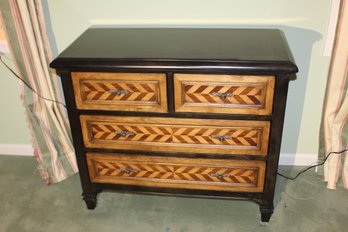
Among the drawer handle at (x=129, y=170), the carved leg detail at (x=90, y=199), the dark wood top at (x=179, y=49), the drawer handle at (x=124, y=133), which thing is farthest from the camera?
the carved leg detail at (x=90, y=199)

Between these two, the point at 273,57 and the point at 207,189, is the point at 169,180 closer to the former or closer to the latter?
the point at 207,189

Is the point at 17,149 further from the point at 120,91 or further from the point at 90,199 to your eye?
the point at 120,91

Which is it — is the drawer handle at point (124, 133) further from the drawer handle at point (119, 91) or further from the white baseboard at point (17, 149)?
the white baseboard at point (17, 149)

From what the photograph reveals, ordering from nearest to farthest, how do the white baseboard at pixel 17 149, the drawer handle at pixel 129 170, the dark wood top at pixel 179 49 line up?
Result: the dark wood top at pixel 179 49
the drawer handle at pixel 129 170
the white baseboard at pixel 17 149

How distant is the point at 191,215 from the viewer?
205 centimetres

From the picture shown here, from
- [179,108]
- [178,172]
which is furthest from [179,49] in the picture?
[178,172]

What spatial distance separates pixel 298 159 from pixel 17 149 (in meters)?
1.83

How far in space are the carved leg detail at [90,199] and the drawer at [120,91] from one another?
0.55 meters

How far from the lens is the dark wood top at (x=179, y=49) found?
1.55m

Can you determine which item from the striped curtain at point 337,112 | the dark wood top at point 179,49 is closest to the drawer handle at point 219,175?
the dark wood top at point 179,49

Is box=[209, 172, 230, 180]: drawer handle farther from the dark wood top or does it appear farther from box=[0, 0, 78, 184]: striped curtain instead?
box=[0, 0, 78, 184]: striped curtain

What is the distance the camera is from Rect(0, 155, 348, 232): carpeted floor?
1982 millimetres

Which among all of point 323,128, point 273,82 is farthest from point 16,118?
point 323,128

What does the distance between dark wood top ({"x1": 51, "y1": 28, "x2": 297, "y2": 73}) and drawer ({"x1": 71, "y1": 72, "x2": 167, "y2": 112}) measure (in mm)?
64
